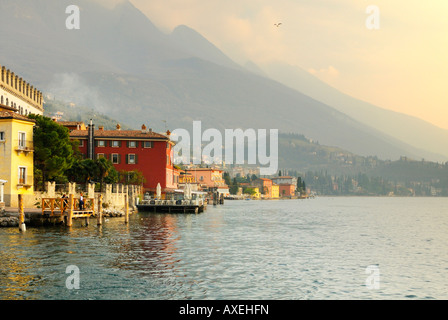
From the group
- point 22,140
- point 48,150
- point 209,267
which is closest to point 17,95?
point 48,150

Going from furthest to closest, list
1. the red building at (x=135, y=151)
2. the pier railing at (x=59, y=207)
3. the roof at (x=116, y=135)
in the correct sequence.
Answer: the red building at (x=135, y=151) < the roof at (x=116, y=135) < the pier railing at (x=59, y=207)

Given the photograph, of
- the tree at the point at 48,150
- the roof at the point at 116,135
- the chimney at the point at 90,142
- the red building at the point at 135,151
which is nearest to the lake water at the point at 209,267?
the tree at the point at 48,150

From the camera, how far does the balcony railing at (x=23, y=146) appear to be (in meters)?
58.4

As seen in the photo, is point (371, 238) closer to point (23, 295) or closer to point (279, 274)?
point (279, 274)

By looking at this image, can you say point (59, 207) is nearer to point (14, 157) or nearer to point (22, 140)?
point (14, 157)

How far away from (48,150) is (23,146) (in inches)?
363

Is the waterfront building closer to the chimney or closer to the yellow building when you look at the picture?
the chimney

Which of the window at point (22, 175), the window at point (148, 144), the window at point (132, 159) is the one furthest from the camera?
the window at point (148, 144)

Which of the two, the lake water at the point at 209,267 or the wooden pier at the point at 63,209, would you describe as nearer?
the lake water at the point at 209,267

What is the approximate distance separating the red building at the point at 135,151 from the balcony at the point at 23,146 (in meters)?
45.5

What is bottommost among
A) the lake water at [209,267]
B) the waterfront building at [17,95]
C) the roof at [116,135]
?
the lake water at [209,267]

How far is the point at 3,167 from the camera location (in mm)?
57938

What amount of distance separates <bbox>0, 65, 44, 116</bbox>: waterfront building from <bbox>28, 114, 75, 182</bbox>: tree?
4977 millimetres

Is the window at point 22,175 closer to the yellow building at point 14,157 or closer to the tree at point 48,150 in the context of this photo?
the yellow building at point 14,157
